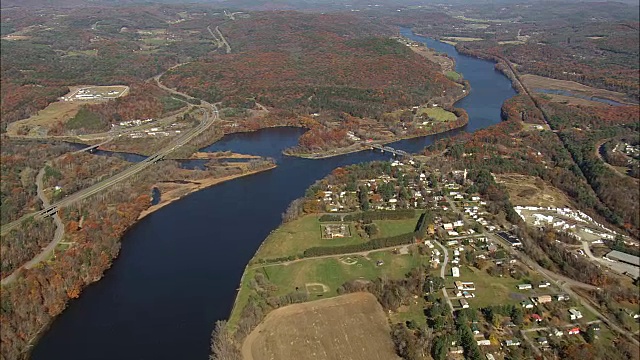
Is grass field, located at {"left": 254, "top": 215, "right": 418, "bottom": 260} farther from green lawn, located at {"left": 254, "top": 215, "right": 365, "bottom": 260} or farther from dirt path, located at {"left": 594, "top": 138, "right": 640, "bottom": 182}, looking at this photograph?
dirt path, located at {"left": 594, "top": 138, "right": 640, "bottom": 182}

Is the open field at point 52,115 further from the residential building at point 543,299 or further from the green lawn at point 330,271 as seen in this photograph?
the residential building at point 543,299

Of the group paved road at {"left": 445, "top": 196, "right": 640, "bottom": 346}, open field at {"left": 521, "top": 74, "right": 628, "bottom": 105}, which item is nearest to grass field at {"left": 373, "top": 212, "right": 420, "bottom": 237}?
paved road at {"left": 445, "top": 196, "right": 640, "bottom": 346}

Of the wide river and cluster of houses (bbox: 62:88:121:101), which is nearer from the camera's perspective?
the wide river

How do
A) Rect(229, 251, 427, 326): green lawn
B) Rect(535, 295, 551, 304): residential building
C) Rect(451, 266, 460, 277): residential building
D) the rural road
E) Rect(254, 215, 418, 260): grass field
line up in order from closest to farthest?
the rural road
Rect(535, 295, 551, 304): residential building
Rect(229, 251, 427, 326): green lawn
Rect(451, 266, 460, 277): residential building
Rect(254, 215, 418, 260): grass field

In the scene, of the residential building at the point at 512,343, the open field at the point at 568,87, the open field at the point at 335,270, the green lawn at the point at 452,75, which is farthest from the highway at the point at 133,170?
the open field at the point at 568,87

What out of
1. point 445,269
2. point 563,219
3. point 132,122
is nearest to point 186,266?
point 445,269

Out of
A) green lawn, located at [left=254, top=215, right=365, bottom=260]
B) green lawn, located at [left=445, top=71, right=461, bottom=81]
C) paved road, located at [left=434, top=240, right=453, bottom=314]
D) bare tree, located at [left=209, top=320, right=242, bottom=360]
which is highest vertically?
green lawn, located at [left=445, top=71, right=461, bottom=81]

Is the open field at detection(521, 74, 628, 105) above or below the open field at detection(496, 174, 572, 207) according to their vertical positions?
above

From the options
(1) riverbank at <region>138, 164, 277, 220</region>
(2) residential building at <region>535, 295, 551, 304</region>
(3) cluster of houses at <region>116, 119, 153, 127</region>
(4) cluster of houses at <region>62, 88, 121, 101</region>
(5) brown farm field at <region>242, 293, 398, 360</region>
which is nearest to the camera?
(5) brown farm field at <region>242, 293, 398, 360</region>
